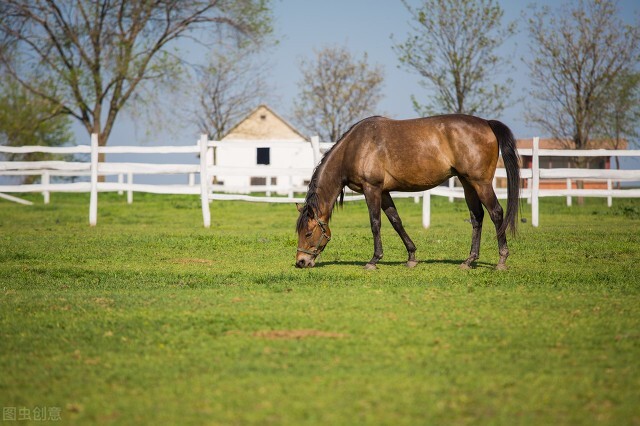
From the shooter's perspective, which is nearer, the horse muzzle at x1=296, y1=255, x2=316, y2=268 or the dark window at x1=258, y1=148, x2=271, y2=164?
the horse muzzle at x1=296, y1=255, x2=316, y2=268

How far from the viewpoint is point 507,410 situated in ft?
12.7

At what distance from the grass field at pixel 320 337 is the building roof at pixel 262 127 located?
50555mm

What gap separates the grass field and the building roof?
5056 cm

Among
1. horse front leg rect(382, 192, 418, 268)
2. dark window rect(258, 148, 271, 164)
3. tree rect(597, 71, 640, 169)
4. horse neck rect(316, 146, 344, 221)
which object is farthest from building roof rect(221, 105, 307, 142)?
horse neck rect(316, 146, 344, 221)

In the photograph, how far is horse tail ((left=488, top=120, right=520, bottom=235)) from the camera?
9156mm

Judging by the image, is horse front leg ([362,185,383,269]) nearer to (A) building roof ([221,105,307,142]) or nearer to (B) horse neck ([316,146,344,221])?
(B) horse neck ([316,146,344,221])

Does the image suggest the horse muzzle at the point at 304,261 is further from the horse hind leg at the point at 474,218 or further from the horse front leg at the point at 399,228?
the horse hind leg at the point at 474,218

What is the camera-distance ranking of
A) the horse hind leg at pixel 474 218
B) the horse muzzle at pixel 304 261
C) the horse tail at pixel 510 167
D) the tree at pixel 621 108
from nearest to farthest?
the horse tail at pixel 510 167 → the horse muzzle at pixel 304 261 → the horse hind leg at pixel 474 218 → the tree at pixel 621 108

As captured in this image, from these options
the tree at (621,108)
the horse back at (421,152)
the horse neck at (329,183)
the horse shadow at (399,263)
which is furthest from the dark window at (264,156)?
the horse back at (421,152)

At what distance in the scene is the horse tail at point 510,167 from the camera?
9156 mm

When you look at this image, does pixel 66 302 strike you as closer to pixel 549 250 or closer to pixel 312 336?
pixel 312 336

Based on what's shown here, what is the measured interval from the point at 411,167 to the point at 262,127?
2104 inches

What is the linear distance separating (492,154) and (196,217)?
469 inches

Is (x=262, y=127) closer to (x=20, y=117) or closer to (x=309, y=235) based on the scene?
(x=20, y=117)
